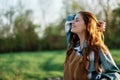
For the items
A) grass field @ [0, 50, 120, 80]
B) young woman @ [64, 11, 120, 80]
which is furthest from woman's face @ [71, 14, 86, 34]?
grass field @ [0, 50, 120, 80]

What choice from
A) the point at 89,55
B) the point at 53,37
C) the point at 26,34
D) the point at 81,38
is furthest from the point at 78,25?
the point at 53,37

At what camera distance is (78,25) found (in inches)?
154

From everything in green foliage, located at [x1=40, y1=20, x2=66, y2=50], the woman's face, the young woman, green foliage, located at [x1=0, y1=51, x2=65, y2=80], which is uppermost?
the woman's face

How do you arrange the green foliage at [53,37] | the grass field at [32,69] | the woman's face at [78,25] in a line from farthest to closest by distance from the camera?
the green foliage at [53,37], the grass field at [32,69], the woman's face at [78,25]

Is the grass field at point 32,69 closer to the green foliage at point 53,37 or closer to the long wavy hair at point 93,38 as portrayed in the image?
the long wavy hair at point 93,38

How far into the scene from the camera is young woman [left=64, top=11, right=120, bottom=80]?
3.74 metres

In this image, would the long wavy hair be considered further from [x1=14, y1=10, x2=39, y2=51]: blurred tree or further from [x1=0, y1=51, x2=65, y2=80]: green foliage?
[x1=14, y1=10, x2=39, y2=51]: blurred tree

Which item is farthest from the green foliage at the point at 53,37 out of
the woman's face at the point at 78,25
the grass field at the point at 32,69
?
the woman's face at the point at 78,25

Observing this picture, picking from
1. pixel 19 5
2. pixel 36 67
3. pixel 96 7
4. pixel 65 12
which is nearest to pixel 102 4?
pixel 96 7

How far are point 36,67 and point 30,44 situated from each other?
938cm

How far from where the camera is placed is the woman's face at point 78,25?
3.89 meters

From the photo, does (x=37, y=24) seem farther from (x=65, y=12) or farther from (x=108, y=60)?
(x=108, y=60)

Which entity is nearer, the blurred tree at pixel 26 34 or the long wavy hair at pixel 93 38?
the long wavy hair at pixel 93 38

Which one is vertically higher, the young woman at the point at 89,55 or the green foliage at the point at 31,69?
the young woman at the point at 89,55
